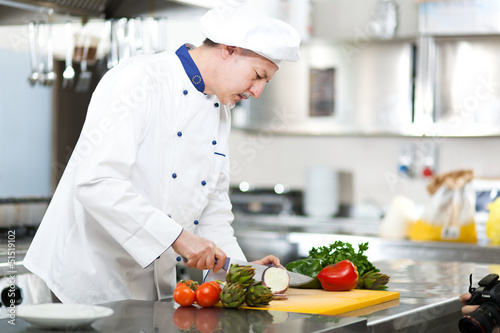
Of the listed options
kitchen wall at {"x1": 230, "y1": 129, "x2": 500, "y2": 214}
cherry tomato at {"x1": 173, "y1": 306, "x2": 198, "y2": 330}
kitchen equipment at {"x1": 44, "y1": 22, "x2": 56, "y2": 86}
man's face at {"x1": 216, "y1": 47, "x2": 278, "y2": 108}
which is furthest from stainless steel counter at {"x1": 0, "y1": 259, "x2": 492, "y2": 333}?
kitchen wall at {"x1": 230, "y1": 129, "x2": 500, "y2": 214}

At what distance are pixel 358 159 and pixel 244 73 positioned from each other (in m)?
2.95

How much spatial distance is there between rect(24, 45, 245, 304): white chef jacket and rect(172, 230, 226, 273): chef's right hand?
2cm

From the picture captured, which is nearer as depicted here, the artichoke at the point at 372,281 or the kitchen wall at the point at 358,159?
the artichoke at the point at 372,281

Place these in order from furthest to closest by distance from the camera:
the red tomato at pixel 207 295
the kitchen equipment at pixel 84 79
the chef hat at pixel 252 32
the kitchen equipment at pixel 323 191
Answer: the kitchen equipment at pixel 323 191
the kitchen equipment at pixel 84 79
the chef hat at pixel 252 32
the red tomato at pixel 207 295

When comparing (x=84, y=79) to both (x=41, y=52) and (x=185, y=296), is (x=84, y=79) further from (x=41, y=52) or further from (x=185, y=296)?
(x=185, y=296)

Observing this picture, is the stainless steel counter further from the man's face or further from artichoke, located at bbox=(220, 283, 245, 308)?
the man's face

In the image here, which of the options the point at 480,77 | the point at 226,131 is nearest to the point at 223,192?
the point at 226,131

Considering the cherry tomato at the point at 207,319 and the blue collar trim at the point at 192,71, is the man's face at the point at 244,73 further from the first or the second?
the cherry tomato at the point at 207,319

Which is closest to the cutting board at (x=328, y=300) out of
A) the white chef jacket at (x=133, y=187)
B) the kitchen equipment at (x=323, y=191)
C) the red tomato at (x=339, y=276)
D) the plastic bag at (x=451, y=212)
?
the red tomato at (x=339, y=276)

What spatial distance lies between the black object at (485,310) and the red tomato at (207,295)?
1.69 feet

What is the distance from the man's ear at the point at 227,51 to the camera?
185 cm

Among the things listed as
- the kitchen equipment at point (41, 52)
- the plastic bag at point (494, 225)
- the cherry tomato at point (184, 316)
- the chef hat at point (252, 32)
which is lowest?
the plastic bag at point (494, 225)

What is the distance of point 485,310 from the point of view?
4.90 ft

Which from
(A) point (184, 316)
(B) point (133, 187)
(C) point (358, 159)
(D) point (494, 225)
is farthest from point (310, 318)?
(C) point (358, 159)
